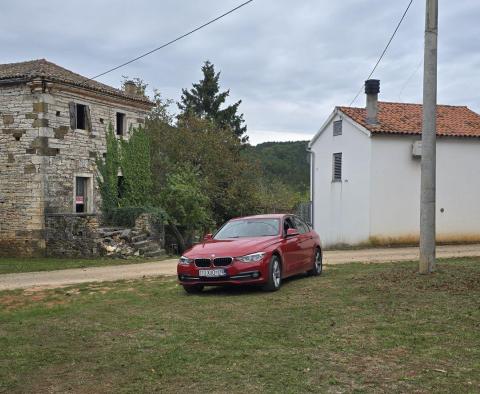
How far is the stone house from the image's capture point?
79.3ft

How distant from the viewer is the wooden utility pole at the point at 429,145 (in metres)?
11.5

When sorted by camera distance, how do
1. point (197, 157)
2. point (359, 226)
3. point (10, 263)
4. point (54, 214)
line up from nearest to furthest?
point (10, 263)
point (54, 214)
point (359, 226)
point (197, 157)

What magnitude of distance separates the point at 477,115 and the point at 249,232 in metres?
21.7

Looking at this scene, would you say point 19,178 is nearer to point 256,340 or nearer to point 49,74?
point 49,74

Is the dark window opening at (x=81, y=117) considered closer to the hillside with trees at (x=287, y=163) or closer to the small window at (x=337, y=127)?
the small window at (x=337, y=127)

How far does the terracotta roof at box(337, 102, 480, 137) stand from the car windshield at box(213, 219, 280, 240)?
46.7 feet

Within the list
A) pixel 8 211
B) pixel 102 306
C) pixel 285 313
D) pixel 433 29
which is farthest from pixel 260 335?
pixel 8 211

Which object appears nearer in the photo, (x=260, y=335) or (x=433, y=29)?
(x=260, y=335)

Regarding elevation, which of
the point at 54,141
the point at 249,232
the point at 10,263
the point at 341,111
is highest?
the point at 341,111

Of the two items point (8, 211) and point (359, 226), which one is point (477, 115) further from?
point (8, 211)

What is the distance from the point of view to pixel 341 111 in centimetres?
2759

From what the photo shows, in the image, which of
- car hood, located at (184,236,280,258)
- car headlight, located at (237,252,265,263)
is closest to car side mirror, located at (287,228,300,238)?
car hood, located at (184,236,280,258)

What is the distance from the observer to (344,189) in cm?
2748

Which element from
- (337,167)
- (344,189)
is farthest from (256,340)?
(337,167)
